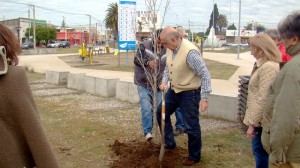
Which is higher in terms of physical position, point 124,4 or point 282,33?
point 124,4

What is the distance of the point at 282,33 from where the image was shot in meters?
2.36

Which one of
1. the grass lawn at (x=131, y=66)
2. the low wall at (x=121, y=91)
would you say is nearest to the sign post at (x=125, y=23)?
the grass lawn at (x=131, y=66)

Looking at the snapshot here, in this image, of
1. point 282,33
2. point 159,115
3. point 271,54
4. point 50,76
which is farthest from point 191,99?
point 50,76

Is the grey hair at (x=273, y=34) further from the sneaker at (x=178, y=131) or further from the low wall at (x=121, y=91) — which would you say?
the low wall at (x=121, y=91)

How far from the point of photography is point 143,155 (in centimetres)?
468

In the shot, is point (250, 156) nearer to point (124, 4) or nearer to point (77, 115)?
point (77, 115)

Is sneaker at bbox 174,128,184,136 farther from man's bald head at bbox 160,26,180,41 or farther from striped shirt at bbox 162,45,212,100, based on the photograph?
man's bald head at bbox 160,26,180,41

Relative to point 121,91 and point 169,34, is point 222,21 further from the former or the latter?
point 169,34

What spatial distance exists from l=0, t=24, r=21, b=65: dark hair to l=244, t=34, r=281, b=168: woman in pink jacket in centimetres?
226

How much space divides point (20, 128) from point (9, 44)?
1.29 feet

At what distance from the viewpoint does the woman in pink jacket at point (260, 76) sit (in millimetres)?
3252

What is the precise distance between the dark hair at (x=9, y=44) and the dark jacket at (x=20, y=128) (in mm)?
103

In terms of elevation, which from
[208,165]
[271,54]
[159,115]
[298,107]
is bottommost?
[208,165]

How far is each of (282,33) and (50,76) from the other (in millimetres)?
11722
